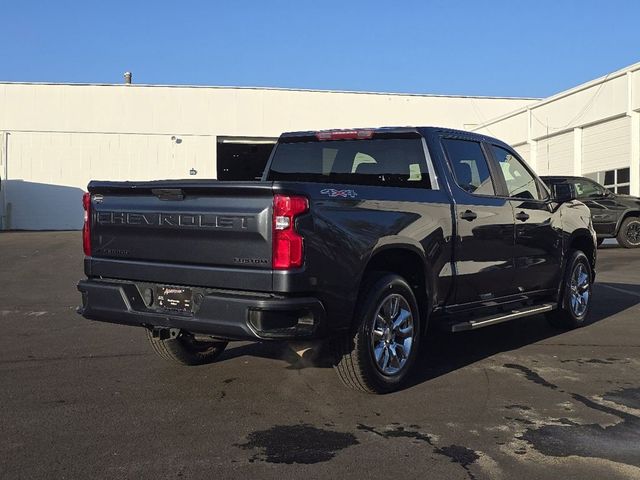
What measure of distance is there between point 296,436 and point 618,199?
630 inches

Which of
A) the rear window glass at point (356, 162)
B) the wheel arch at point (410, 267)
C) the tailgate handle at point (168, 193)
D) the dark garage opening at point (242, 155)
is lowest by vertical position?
the wheel arch at point (410, 267)

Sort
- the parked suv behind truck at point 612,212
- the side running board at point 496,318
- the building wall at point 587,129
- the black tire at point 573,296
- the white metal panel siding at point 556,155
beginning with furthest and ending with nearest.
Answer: the white metal panel siding at point 556,155
the building wall at point 587,129
the parked suv behind truck at point 612,212
the black tire at point 573,296
the side running board at point 496,318

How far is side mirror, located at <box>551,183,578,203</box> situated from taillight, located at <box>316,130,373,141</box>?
2426 mm

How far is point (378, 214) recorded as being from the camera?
4.84 metres

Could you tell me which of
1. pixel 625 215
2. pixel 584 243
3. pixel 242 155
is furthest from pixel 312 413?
pixel 242 155

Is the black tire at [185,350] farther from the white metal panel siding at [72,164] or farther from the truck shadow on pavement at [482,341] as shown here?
the white metal panel siding at [72,164]

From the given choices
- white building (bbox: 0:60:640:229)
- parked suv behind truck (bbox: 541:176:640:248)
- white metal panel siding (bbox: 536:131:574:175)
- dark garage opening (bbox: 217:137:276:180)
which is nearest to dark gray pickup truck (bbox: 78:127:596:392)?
parked suv behind truck (bbox: 541:176:640:248)

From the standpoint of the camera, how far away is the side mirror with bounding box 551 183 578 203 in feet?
23.7

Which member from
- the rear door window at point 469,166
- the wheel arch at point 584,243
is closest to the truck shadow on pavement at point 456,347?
the wheel arch at point 584,243

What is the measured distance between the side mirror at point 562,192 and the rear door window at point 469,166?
1.23 meters

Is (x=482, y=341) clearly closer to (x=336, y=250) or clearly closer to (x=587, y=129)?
(x=336, y=250)

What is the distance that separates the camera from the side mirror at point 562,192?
7.22m

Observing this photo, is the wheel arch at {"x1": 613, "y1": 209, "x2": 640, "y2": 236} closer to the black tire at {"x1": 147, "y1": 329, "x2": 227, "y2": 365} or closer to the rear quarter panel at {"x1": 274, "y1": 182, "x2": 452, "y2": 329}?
the rear quarter panel at {"x1": 274, "y1": 182, "x2": 452, "y2": 329}

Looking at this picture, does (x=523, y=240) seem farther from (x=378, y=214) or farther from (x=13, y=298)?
(x=13, y=298)
